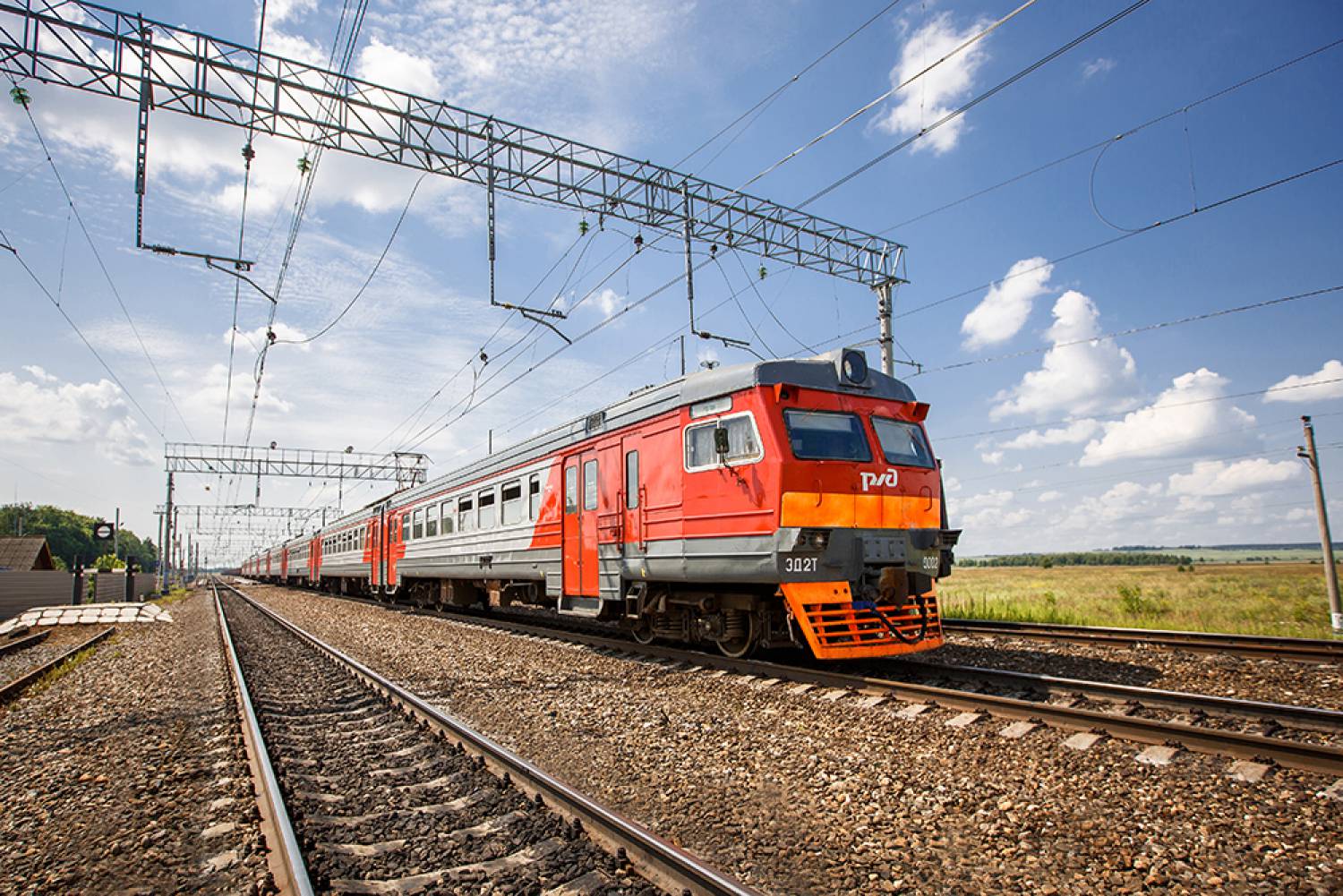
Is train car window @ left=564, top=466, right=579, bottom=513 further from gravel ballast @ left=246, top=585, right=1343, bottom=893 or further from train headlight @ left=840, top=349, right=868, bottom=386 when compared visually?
train headlight @ left=840, top=349, right=868, bottom=386

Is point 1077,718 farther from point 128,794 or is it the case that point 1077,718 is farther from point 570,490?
point 570,490

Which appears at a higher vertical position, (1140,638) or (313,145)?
(313,145)

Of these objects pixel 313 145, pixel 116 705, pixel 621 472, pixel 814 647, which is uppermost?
pixel 313 145

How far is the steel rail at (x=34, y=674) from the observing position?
9.45 metres

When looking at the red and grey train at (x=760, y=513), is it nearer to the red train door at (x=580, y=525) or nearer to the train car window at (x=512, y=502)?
the red train door at (x=580, y=525)

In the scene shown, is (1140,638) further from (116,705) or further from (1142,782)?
(116,705)

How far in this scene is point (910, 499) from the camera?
891 centimetres

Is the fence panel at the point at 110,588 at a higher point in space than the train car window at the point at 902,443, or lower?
lower

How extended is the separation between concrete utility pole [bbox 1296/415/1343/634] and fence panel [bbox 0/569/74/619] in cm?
3454

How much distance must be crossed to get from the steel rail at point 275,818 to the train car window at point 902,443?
6.89 meters

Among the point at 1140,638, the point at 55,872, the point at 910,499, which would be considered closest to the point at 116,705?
the point at 55,872

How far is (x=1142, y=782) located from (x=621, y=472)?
23.8 feet

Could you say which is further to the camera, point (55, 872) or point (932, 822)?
point (932, 822)

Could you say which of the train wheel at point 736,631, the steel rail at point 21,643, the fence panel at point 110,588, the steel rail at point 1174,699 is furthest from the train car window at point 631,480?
the fence panel at point 110,588
